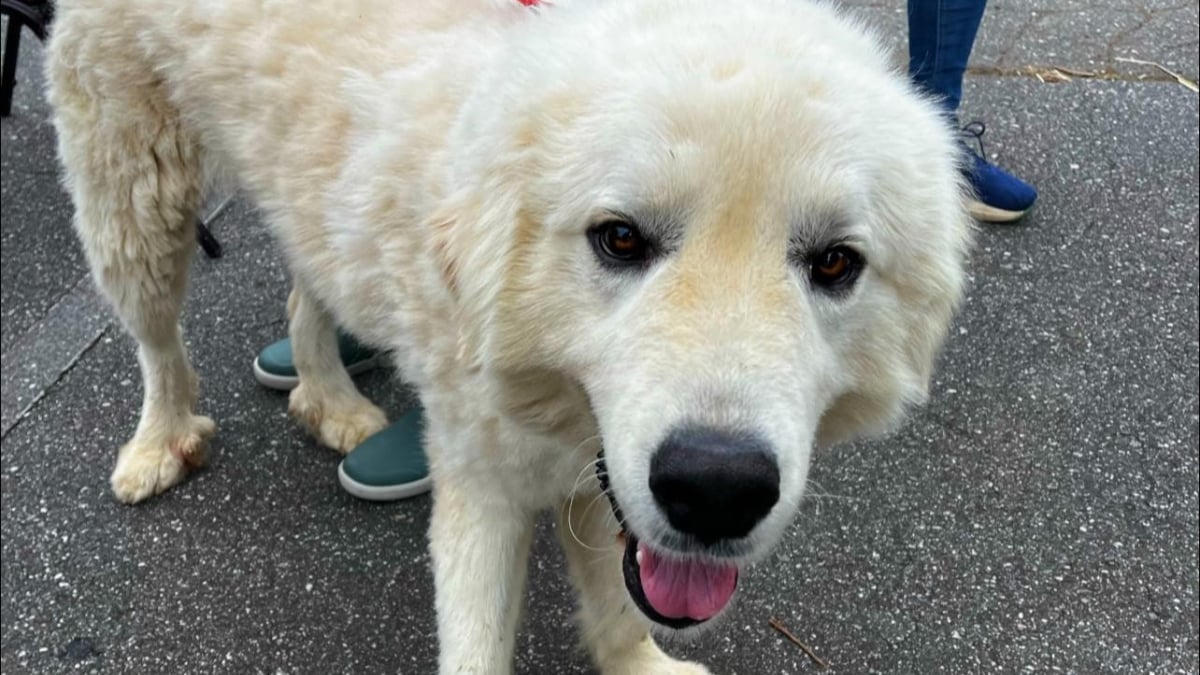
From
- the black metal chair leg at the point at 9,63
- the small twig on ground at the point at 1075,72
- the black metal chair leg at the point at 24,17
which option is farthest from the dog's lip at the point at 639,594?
the small twig on ground at the point at 1075,72

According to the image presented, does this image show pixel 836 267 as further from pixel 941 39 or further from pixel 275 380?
pixel 275 380

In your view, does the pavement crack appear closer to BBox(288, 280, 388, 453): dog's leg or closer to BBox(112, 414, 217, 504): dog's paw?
BBox(112, 414, 217, 504): dog's paw

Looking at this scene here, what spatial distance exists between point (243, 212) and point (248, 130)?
6.39 feet

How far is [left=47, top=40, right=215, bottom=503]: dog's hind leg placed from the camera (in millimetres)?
2416

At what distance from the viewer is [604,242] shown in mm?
1465

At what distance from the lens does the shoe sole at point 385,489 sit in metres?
2.83

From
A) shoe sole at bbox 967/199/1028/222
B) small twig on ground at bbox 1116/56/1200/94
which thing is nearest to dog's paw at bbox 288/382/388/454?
shoe sole at bbox 967/199/1028/222

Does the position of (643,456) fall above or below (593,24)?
below

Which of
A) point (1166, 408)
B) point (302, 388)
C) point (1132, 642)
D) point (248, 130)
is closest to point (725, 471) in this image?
point (248, 130)

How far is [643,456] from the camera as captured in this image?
1.33 m

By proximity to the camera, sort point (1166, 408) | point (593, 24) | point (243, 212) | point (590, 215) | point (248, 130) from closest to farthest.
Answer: point (590, 215)
point (593, 24)
point (248, 130)
point (1166, 408)
point (243, 212)

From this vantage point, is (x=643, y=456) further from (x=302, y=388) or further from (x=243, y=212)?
(x=243, y=212)

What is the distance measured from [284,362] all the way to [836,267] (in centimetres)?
223

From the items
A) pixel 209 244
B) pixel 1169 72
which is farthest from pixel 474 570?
pixel 1169 72
